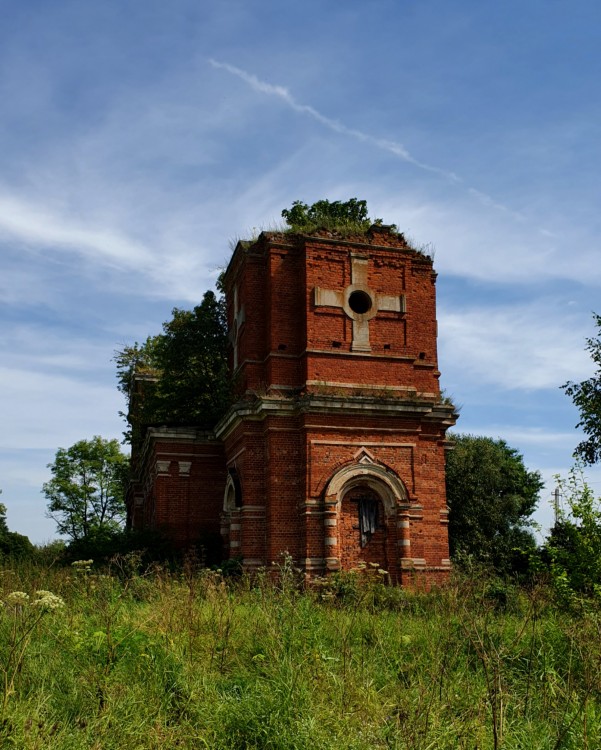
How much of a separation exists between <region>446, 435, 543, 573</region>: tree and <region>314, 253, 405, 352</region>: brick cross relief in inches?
603

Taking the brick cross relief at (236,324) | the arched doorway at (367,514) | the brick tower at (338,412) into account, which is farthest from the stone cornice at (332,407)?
the brick cross relief at (236,324)

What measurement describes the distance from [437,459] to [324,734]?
48.4 feet

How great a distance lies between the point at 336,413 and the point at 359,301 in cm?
340

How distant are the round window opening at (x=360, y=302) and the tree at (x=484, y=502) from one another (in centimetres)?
1549

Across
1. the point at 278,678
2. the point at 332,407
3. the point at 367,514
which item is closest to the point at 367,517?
the point at 367,514

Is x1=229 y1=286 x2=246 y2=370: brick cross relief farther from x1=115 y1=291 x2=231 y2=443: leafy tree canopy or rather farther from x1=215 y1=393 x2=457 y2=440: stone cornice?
x1=215 y1=393 x2=457 y2=440: stone cornice

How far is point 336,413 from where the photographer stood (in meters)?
18.8

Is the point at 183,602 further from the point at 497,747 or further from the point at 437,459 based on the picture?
the point at 437,459

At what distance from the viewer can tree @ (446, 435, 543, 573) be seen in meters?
33.3

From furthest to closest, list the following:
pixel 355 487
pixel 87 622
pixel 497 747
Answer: pixel 355 487 → pixel 87 622 → pixel 497 747

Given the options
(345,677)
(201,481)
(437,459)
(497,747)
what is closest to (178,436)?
(201,481)

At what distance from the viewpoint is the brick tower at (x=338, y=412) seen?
60.8 feet

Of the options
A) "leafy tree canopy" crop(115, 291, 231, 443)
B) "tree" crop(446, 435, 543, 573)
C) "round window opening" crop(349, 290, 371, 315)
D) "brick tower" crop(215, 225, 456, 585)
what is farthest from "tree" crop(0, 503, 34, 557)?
"tree" crop(446, 435, 543, 573)

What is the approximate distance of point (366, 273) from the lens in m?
20.4
